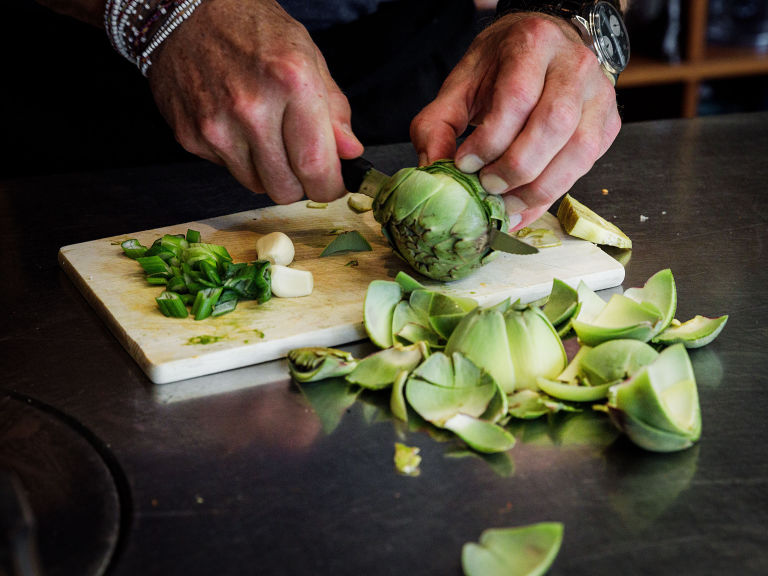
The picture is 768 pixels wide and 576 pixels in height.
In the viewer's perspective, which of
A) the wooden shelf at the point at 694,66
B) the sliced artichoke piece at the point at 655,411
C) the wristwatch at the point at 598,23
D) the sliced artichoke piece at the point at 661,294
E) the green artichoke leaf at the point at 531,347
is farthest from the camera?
the wooden shelf at the point at 694,66

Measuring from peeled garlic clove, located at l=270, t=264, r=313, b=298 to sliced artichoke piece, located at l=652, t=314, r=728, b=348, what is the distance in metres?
0.40

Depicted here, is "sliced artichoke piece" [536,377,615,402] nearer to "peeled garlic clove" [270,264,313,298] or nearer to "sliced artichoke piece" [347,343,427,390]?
"sliced artichoke piece" [347,343,427,390]

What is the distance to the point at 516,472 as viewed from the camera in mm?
729

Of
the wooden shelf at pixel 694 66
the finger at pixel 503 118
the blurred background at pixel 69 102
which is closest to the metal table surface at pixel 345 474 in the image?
the finger at pixel 503 118

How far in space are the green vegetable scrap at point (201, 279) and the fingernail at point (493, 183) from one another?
28cm

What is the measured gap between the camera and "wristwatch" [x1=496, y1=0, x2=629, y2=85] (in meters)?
1.27

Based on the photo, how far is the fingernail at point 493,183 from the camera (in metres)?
1.03

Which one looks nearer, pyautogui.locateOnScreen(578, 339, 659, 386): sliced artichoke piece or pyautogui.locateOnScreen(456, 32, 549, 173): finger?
pyautogui.locateOnScreen(578, 339, 659, 386): sliced artichoke piece

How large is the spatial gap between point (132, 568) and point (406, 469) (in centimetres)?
24

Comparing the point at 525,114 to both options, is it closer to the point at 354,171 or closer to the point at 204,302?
the point at 354,171

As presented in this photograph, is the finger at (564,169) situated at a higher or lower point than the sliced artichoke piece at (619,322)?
higher

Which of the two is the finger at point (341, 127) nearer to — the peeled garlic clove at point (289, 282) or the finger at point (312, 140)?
the finger at point (312, 140)

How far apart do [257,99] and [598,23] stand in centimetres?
56

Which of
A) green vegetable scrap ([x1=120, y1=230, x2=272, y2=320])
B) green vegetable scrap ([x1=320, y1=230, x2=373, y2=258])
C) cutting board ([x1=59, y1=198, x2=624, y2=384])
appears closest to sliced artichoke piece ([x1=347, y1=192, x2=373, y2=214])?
cutting board ([x1=59, y1=198, x2=624, y2=384])
